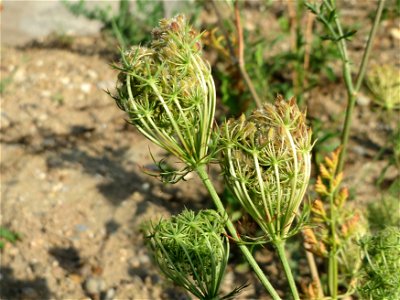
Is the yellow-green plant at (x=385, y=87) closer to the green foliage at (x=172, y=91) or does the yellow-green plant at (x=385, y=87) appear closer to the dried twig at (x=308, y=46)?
the dried twig at (x=308, y=46)

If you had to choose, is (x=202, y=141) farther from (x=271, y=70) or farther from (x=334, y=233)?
(x=271, y=70)

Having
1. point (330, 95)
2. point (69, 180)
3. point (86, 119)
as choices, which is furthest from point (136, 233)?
point (330, 95)

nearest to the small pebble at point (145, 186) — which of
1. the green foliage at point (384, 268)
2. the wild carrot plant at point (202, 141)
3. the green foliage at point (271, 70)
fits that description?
the green foliage at point (271, 70)

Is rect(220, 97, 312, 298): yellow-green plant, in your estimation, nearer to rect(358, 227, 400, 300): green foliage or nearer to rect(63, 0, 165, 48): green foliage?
rect(358, 227, 400, 300): green foliage

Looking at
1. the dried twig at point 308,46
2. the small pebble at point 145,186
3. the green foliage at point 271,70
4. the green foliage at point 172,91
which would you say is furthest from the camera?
the dried twig at point 308,46

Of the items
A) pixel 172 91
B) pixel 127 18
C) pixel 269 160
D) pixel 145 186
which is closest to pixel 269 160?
pixel 269 160

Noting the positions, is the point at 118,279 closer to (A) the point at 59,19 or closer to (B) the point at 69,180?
(B) the point at 69,180
